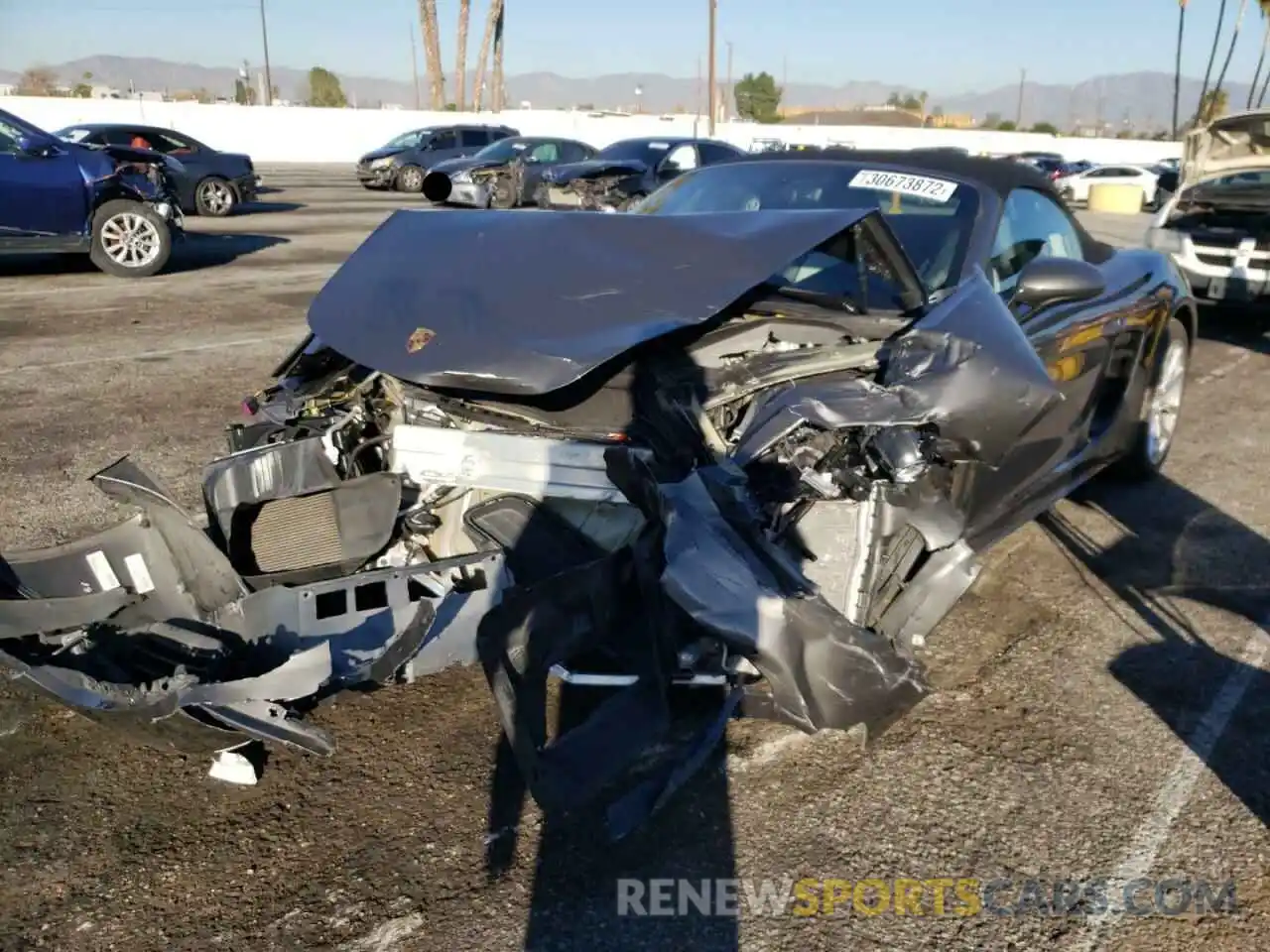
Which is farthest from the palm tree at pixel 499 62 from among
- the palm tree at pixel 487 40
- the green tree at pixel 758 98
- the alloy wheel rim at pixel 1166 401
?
the alloy wheel rim at pixel 1166 401

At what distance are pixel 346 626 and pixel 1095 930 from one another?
1974 millimetres

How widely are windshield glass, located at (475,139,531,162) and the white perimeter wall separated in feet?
61.8

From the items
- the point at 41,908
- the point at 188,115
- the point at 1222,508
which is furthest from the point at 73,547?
the point at 188,115

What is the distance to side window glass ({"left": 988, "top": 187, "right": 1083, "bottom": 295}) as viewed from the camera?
12.8 ft

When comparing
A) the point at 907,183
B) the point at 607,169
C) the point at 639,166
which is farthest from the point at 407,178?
the point at 907,183

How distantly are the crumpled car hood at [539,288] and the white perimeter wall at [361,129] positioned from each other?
116 ft

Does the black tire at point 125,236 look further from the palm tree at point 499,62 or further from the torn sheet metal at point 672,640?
the palm tree at point 499,62

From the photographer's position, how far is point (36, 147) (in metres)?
10.2

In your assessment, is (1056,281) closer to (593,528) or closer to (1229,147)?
(593,528)

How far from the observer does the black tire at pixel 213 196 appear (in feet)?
60.0

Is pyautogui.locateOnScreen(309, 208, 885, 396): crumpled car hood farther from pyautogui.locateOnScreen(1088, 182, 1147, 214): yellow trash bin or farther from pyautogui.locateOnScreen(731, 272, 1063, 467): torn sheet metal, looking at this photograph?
pyautogui.locateOnScreen(1088, 182, 1147, 214): yellow trash bin

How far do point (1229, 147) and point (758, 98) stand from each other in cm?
7888

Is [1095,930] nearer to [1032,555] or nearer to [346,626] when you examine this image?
[346,626]

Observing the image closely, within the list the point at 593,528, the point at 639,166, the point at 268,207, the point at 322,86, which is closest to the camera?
the point at 593,528
